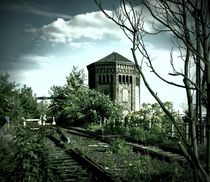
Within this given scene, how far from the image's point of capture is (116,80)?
66250mm

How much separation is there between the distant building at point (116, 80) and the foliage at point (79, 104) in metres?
Result: 24.7

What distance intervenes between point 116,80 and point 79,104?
3262 centimetres

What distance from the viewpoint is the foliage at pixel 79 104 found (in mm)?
31281

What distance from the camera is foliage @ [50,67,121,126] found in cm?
3128

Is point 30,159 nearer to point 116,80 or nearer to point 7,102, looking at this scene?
point 7,102

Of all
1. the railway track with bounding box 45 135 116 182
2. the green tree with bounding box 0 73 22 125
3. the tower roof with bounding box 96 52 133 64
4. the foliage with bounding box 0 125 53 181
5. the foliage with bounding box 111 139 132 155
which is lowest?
the railway track with bounding box 45 135 116 182

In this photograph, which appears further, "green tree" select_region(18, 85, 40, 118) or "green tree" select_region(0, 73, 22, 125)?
"green tree" select_region(18, 85, 40, 118)

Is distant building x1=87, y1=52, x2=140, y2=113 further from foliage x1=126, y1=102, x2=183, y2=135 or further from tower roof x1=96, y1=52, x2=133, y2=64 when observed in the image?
foliage x1=126, y1=102, x2=183, y2=135

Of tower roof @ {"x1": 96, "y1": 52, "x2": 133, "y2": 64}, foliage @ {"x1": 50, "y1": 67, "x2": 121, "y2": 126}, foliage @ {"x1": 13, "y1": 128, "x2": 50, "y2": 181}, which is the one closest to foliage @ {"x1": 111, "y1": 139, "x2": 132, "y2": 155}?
foliage @ {"x1": 13, "y1": 128, "x2": 50, "y2": 181}

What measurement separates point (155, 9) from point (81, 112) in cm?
3024

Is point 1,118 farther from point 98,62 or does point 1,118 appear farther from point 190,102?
point 98,62

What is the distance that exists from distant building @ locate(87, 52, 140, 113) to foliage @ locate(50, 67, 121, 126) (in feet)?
81.0

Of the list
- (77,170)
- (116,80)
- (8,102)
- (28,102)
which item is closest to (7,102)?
(8,102)

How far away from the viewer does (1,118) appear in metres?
21.6
